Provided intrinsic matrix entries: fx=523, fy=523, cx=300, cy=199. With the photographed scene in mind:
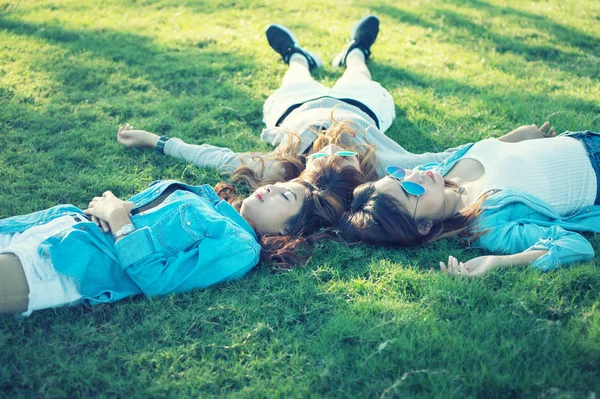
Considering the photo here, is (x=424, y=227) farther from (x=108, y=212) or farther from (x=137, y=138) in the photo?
(x=137, y=138)

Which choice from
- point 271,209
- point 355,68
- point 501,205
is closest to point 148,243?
point 271,209

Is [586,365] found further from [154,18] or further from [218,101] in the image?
[154,18]

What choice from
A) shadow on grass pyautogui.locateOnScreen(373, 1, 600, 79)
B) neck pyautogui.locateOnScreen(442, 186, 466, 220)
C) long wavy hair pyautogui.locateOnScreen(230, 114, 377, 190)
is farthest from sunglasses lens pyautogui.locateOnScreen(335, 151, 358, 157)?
shadow on grass pyautogui.locateOnScreen(373, 1, 600, 79)

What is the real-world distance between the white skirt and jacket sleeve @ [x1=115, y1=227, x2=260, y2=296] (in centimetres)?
38

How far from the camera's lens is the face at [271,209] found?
160 inches

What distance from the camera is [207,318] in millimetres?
3424

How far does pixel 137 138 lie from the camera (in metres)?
5.21

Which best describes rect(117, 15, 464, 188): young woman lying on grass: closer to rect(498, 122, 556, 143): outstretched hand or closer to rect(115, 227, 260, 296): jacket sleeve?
rect(498, 122, 556, 143): outstretched hand

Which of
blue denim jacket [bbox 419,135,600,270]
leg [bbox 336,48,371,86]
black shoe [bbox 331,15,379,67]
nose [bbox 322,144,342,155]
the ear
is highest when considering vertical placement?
black shoe [bbox 331,15,379,67]

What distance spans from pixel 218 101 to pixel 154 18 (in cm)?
324

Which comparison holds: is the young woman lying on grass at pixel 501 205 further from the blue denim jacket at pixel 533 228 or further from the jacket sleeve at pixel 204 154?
the jacket sleeve at pixel 204 154

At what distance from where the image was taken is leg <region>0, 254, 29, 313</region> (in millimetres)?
3287

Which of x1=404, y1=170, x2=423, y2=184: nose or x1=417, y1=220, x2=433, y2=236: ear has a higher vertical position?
x1=404, y1=170, x2=423, y2=184: nose

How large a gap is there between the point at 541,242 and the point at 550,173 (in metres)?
0.66
